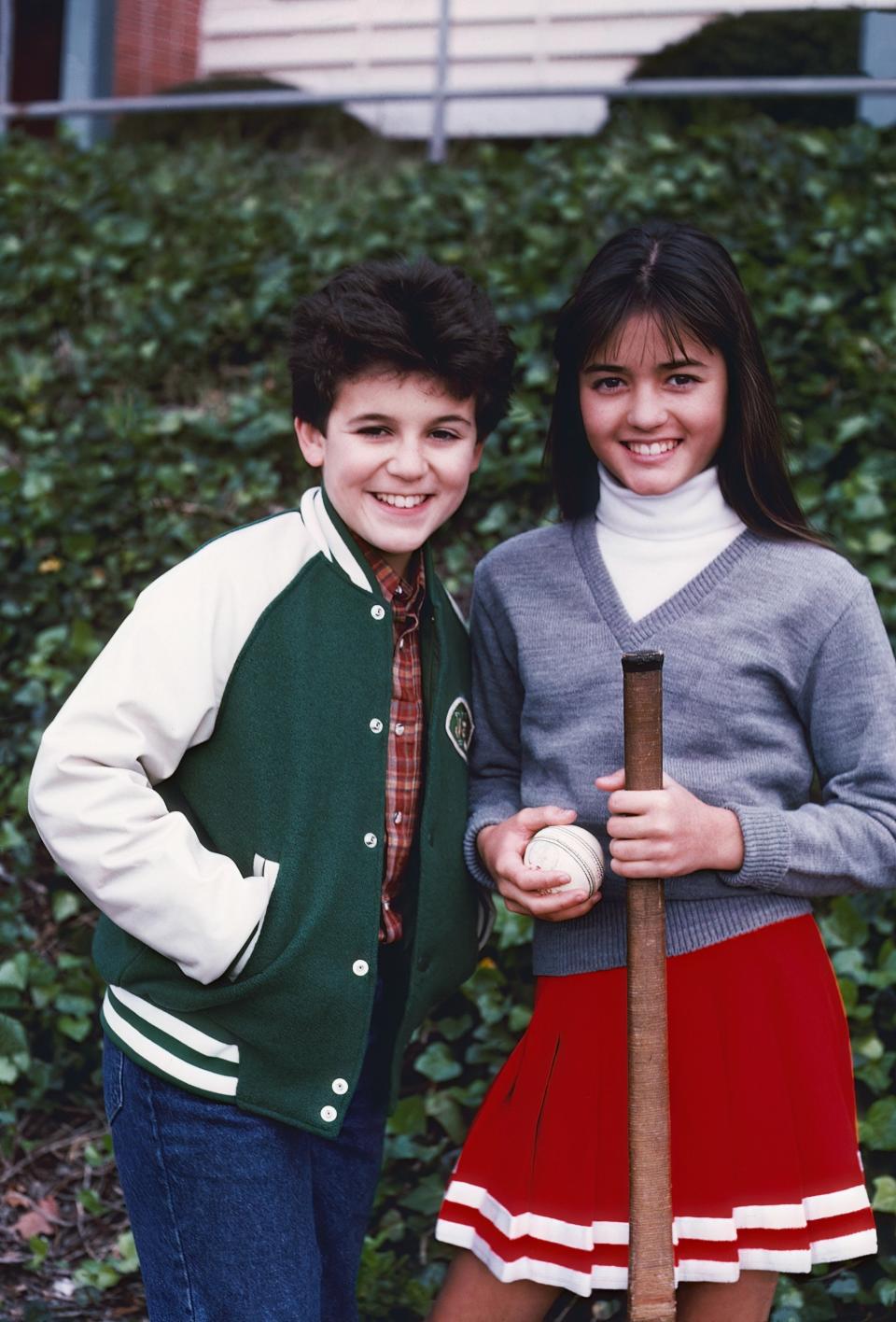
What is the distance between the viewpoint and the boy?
184 centimetres

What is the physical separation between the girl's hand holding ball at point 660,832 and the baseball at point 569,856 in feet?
0.25

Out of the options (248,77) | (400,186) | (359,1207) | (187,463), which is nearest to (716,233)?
(400,186)

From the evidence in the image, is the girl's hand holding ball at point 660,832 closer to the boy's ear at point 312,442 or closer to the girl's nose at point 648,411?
the girl's nose at point 648,411

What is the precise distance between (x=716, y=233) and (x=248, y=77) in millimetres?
4532

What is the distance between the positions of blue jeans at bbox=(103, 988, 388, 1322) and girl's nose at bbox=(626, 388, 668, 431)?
3.74ft

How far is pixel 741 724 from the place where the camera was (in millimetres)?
2016

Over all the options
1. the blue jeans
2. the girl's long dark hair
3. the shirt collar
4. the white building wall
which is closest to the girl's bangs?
the girl's long dark hair

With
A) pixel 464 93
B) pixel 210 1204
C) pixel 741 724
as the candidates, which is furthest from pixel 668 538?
pixel 464 93

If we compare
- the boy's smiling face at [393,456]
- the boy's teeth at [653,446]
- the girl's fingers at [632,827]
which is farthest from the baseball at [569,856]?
the boy's teeth at [653,446]

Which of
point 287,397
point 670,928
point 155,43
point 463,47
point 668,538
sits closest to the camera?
point 670,928

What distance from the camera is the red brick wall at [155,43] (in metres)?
8.76

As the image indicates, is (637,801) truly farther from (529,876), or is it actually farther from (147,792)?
(147,792)

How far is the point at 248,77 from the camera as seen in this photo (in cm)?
857

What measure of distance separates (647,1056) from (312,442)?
1039 mm
